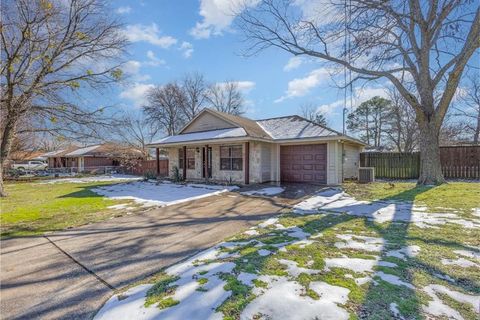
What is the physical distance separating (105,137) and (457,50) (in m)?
15.5

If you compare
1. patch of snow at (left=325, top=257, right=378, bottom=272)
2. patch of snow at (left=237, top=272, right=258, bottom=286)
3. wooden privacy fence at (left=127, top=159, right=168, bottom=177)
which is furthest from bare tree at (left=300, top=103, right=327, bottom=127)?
patch of snow at (left=237, top=272, right=258, bottom=286)

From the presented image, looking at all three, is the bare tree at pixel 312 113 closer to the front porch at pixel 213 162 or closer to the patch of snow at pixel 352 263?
the front porch at pixel 213 162

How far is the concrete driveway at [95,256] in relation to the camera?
2.79 metres

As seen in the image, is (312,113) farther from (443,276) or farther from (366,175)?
(443,276)

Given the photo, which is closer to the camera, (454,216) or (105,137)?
Answer: (454,216)

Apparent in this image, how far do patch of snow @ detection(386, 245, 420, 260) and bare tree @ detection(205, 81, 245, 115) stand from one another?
35.9 meters

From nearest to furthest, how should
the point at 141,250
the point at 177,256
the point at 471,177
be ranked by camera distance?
the point at 177,256
the point at 141,250
the point at 471,177

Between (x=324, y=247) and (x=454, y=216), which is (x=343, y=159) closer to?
(x=454, y=216)

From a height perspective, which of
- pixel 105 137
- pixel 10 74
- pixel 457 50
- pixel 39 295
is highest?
pixel 457 50

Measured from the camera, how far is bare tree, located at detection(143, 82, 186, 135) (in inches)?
1412

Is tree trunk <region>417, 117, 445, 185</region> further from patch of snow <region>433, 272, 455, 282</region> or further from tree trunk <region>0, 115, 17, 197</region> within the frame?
tree trunk <region>0, 115, 17, 197</region>

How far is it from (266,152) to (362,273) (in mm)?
10584

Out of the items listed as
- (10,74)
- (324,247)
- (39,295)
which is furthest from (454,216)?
(10,74)

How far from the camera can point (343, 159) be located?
12883 millimetres
